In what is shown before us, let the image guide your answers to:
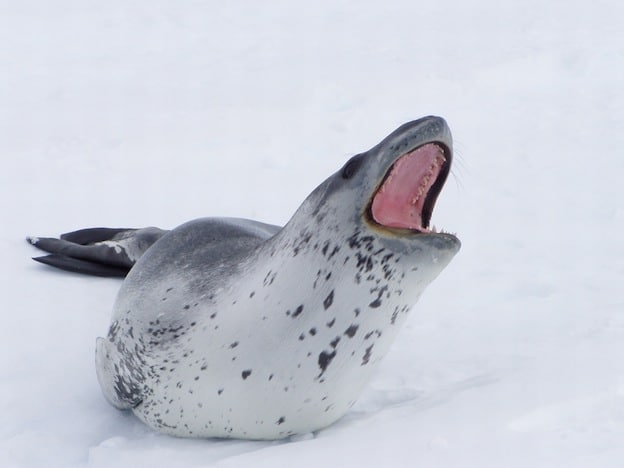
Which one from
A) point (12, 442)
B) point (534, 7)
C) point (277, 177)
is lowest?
point (12, 442)

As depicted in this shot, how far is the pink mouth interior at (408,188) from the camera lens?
8.59 ft

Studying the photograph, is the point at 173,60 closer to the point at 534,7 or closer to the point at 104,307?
the point at 534,7

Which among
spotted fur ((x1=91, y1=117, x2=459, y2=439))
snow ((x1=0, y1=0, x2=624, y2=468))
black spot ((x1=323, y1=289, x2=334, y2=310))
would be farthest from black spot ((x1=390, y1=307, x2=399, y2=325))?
snow ((x1=0, y1=0, x2=624, y2=468))

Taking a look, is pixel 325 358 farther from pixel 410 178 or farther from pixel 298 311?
pixel 410 178

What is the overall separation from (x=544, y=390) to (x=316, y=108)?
3.88 m

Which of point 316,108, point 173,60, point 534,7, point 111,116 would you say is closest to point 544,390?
point 316,108

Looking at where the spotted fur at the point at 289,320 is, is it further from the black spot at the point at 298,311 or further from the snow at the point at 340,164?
the snow at the point at 340,164

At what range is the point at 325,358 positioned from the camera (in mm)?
2701

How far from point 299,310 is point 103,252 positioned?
197 cm

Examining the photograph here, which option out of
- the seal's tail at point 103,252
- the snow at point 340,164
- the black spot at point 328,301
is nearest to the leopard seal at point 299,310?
the black spot at point 328,301

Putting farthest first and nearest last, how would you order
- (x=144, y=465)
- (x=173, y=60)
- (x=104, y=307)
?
(x=173, y=60) → (x=104, y=307) → (x=144, y=465)

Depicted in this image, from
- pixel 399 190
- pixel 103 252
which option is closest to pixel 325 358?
pixel 399 190

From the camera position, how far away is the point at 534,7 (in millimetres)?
8672

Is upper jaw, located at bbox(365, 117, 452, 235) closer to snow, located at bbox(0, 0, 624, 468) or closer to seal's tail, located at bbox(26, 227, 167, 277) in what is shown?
snow, located at bbox(0, 0, 624, 468)
